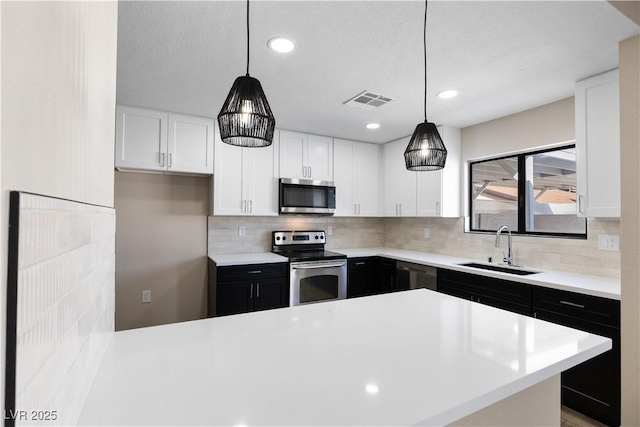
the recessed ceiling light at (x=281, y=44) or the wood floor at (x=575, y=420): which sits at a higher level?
the recessed ceiling light at (x=281, y=44)

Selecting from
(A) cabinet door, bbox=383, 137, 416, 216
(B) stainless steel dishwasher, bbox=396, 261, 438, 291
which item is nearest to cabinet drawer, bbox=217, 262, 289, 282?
(B) stainless steel dishwasher, bbox=396, 261, 438, 291

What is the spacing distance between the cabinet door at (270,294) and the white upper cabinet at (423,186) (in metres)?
1.72

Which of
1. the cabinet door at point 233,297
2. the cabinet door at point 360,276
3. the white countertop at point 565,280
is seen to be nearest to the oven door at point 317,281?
the cabinet door at point 360,276

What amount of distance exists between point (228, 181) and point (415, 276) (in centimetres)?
220

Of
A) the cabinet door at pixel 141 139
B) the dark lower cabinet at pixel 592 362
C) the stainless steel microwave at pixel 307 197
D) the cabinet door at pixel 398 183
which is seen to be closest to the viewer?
the dark lower cabinet at pixel 592 362

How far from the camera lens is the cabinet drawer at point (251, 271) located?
307 cm

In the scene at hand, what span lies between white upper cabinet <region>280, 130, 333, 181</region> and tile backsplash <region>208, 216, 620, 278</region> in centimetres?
60

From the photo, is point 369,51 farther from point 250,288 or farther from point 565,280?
point 250,288

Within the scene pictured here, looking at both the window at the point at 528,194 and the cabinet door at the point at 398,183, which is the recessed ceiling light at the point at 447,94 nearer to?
the window at the point at 528,194

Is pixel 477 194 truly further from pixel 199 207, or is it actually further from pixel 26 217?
pixel 26 217

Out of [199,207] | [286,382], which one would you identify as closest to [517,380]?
[286,382]

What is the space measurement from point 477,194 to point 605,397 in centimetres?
205

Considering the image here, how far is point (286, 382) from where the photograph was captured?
84 cm

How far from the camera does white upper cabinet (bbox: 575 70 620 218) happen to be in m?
2.10
